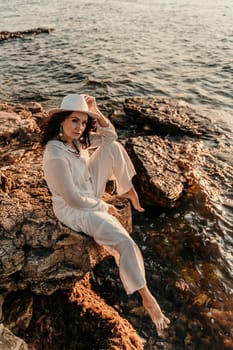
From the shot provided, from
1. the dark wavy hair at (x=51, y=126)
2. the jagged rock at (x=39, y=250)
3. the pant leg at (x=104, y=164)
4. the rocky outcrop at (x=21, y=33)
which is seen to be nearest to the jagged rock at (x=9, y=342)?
the jagged rock at (x=39, y=250)

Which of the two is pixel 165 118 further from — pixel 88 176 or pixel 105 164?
pixel 88 176

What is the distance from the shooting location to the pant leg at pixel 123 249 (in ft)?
17.1

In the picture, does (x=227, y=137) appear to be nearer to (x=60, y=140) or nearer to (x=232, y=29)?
(x=60, y=140)

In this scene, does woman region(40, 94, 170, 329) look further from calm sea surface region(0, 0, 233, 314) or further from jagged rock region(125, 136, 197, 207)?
calm sea surface region(0, 0, 233, 314)

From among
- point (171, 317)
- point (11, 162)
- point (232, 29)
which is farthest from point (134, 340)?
point (232, 29)

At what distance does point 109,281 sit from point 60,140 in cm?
268

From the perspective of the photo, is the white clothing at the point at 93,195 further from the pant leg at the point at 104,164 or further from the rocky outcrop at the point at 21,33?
the rocky outcrop at the point at 21,33

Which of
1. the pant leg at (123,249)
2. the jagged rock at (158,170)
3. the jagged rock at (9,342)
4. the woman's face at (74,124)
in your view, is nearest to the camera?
the jagged rock at (9,342)

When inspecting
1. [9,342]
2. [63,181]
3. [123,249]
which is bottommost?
[9,342]

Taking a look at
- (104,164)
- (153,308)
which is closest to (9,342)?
(153,308)

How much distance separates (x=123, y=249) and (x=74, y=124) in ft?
6.70

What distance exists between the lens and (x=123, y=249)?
5.24 metres

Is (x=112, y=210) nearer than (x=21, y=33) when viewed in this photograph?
Yes

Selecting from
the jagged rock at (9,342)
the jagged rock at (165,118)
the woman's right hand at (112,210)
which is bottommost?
the jagged rock at (165,118)
